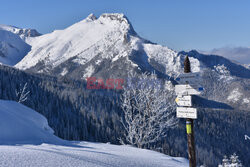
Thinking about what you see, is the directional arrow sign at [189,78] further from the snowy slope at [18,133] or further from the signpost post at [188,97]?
the snowy slope at [18,133]

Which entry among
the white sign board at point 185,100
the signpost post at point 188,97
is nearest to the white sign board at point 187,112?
the signpost post at point 188,97

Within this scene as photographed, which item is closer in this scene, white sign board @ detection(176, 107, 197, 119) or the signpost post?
white sign board @ detection(176, 107, 197, 119)

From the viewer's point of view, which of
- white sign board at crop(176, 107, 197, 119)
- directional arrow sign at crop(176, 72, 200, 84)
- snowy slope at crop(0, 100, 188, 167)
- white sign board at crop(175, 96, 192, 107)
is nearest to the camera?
snowy slope at crop(0, 100, 188, 167)

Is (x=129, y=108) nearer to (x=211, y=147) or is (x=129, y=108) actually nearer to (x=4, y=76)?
(x=4, y=76)

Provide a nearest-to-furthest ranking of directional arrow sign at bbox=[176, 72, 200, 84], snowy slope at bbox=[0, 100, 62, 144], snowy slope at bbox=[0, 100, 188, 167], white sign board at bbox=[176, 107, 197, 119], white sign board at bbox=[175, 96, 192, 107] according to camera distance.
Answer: snowy slope at bbox=[0, 100, 188, 167] → white sign board at bbox=[176, 107, 197, 119] → white sign board at bbox=[175, 96, 192, 107] → directional arrow sign at bbox=[176, 72, 200, 84] → snowy slope at bbox=[0, 100, 62, 144]

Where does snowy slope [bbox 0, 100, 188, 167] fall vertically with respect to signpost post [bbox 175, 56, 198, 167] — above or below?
below

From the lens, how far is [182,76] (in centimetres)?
890

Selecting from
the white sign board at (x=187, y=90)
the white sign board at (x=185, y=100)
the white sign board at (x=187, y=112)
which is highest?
the white sign board at (x=187, y=90)

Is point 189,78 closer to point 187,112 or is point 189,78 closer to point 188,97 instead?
point 188,97

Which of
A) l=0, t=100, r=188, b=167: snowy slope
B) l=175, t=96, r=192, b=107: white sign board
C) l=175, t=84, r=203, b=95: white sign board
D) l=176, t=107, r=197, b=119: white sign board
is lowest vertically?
l=0, t=100, r=188, b=167: snowy slope

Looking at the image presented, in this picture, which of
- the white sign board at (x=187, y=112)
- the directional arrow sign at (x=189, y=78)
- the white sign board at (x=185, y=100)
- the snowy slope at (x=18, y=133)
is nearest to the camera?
the white sign board at (x=187, y=112)

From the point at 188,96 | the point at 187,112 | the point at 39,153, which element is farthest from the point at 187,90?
the point at 39,153

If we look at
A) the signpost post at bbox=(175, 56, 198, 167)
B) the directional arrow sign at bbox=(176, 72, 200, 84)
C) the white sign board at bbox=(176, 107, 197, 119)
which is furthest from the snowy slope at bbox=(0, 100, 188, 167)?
the directional arrow sign at bbox=(176, 72, 200, 84)

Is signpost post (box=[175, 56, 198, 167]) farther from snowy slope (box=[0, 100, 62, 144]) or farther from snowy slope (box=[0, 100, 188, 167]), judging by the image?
snowy slope (box=[0, 100, 62, 144])
